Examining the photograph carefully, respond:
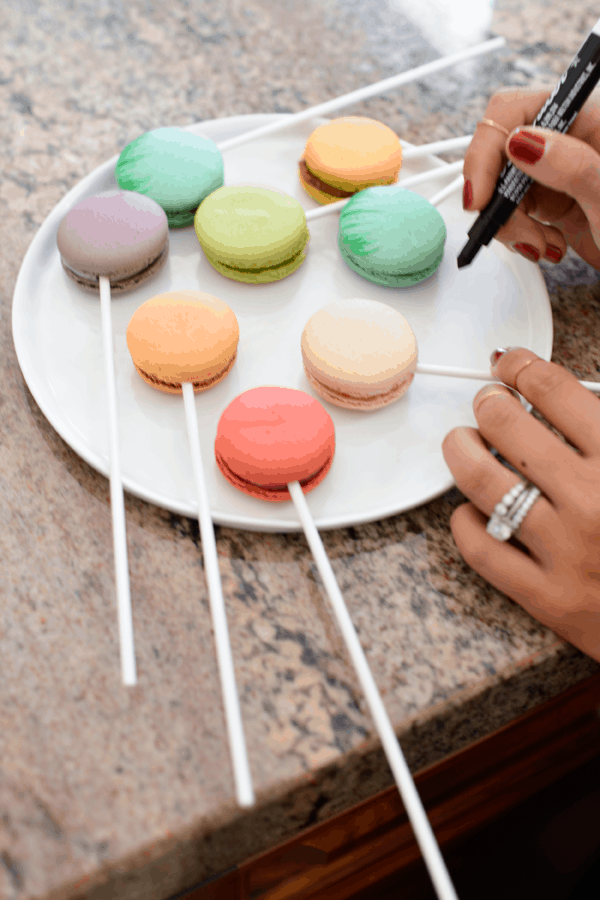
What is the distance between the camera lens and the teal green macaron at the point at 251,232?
760 mm

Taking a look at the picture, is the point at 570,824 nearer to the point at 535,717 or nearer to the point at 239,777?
the point at 535,717

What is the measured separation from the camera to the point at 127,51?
1.09m

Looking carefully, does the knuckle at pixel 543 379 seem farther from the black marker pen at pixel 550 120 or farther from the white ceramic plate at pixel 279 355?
the black marker pen at pixel 550 120

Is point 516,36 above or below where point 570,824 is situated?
above

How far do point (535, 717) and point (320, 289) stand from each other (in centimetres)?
60

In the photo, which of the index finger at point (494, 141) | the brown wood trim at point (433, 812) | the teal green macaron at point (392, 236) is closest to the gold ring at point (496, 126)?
the index finger at point (494, 141)

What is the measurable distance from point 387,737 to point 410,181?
731 millimetres

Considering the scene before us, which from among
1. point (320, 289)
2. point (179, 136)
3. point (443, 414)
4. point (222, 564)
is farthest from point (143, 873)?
point (179, 136)

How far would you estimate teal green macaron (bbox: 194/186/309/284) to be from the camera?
0.76 meters

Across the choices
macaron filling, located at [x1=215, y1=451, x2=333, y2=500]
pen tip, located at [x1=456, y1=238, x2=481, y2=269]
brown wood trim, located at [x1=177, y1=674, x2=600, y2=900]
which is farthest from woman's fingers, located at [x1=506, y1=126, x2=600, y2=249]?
brown wood trim, located at [x1=177, y1=674, x2=600, y2=900]

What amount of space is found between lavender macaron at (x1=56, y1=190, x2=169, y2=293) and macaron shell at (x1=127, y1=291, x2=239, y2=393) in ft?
0.25

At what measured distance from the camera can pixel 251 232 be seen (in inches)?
30.0

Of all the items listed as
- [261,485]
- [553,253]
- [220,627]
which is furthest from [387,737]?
[553,253]

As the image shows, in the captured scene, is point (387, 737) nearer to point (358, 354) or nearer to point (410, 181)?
point (358, 354)
